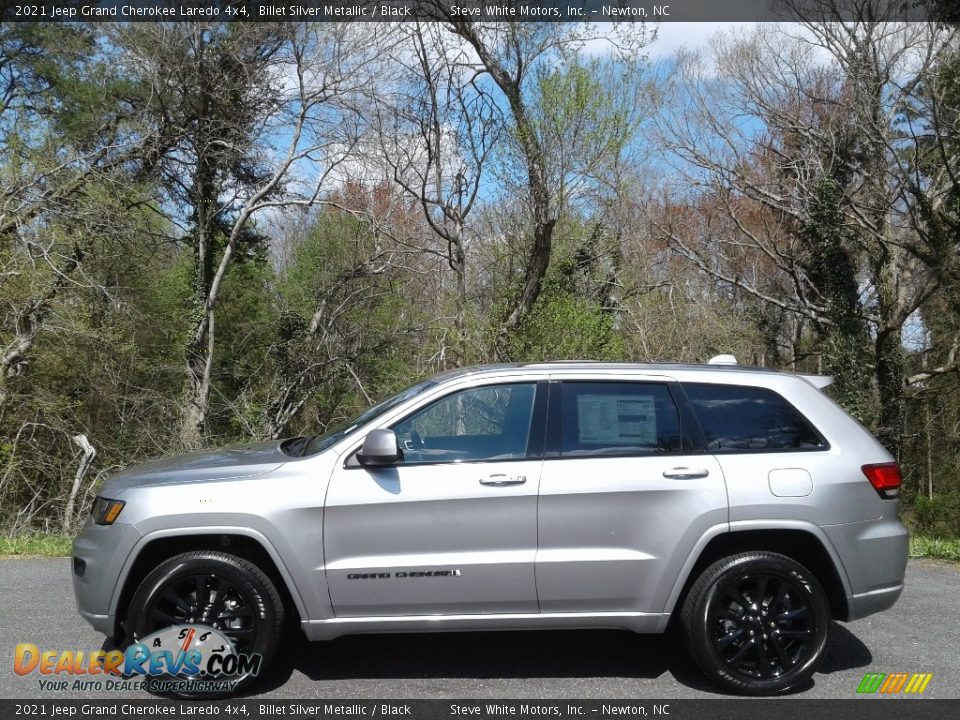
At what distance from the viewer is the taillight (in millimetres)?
4754

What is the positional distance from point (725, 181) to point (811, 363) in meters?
7.89

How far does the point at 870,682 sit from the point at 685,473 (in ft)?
5.12

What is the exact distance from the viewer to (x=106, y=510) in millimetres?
4684

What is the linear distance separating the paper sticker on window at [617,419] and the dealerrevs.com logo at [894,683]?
1751mm

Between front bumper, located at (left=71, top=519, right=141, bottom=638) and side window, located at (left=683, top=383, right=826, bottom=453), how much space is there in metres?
3.17

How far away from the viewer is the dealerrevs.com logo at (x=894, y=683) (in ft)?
15.1

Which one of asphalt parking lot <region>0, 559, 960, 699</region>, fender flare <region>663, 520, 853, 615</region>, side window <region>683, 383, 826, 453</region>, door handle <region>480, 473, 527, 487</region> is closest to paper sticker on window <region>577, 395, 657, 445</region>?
side window <region>683, 383, 826, 453</region>

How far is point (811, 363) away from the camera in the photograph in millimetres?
31797

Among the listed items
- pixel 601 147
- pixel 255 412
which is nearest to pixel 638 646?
pixel 601 147

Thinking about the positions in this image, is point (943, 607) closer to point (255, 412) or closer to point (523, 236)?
point (523, 236)

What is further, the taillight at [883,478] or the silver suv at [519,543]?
the taillight at [883,478]

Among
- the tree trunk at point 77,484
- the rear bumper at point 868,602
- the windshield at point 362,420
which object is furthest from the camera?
the tree trunk at point 77,484

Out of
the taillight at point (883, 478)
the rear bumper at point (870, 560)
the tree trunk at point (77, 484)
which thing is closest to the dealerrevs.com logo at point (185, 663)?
the rear bumper at point (870, 560)

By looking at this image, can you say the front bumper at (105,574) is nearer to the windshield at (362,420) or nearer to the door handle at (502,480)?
the windshield at (362,420)
